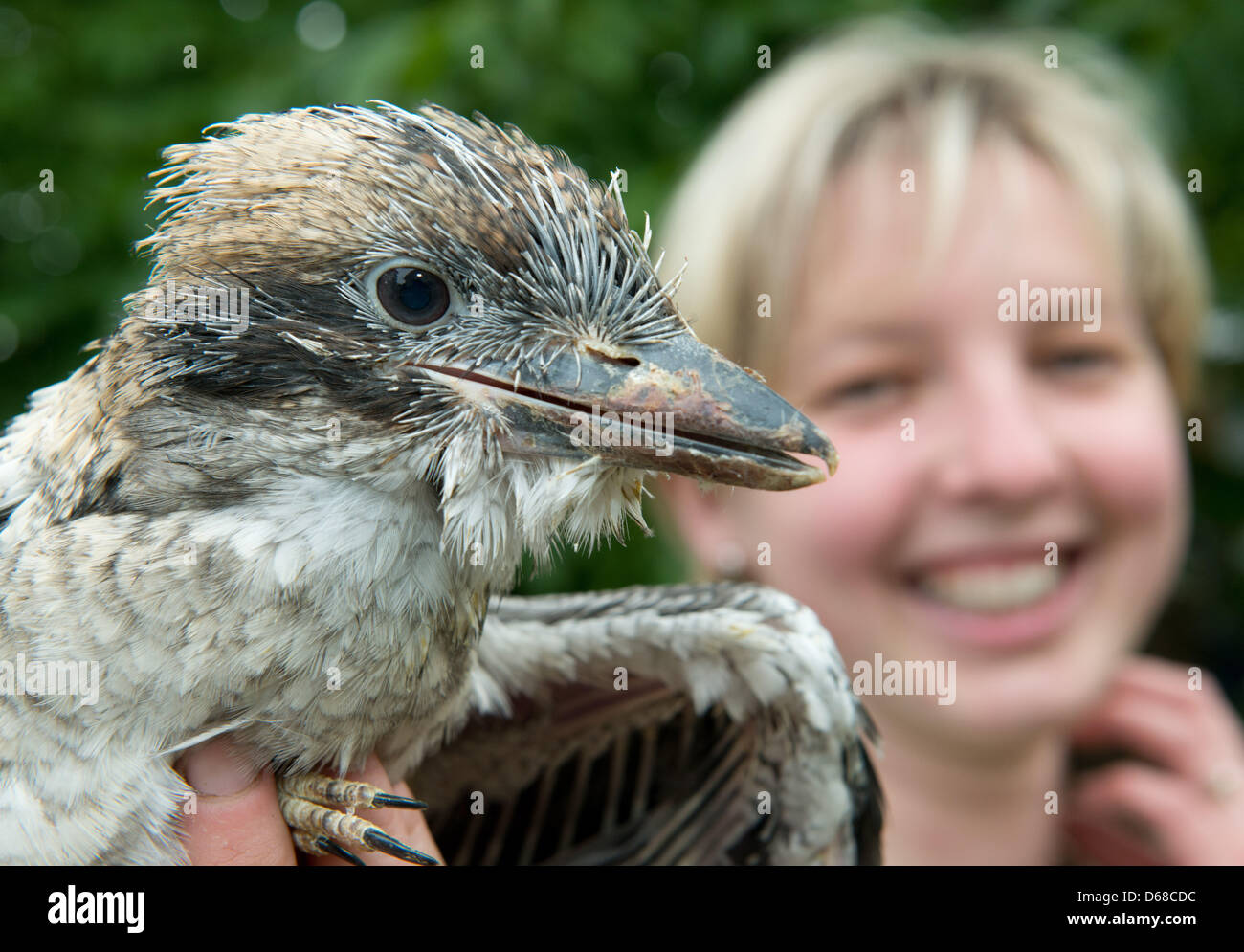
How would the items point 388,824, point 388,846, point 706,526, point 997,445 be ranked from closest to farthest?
point 388,846, point 388,824, point 997,445, point 706,526

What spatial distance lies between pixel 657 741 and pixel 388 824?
80 cm

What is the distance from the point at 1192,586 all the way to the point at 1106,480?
354 cm

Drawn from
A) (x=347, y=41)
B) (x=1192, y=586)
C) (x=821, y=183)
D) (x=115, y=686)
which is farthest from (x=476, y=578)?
(x=1192, y=586)

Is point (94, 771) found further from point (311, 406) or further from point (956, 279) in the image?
point (956, 279)

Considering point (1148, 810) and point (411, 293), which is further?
point (1148, 810)

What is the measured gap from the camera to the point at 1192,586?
5.89m

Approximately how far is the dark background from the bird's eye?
5.51 ft

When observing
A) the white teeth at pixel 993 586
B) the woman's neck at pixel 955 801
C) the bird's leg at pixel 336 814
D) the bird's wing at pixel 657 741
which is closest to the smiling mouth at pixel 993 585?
the white teeth at pixel 993 586

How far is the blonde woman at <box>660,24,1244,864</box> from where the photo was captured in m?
2.98

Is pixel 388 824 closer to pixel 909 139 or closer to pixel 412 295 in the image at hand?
pixel 412 295

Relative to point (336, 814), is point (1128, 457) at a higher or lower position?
higher

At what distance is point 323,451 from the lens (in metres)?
1.46

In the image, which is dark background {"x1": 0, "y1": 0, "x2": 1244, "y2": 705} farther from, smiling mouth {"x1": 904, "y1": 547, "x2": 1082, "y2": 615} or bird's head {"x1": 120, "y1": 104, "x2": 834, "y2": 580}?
bird's head {"x1": 120, "y1": 104, "x2": 834, "y2": 580}

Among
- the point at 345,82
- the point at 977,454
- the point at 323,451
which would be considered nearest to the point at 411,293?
the point at 323,451
